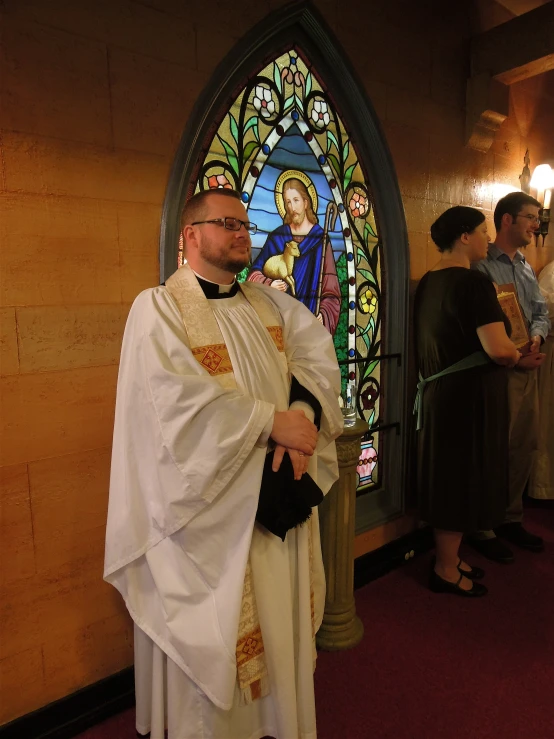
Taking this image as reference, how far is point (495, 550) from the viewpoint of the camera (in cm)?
312

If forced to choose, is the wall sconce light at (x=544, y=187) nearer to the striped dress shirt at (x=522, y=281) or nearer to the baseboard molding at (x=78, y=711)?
the striped dress shirt at (x=522, y=281)

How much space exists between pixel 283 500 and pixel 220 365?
43cm

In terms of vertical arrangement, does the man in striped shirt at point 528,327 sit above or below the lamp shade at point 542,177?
below

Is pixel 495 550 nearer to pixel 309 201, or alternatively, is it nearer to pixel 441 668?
pixel 441 668

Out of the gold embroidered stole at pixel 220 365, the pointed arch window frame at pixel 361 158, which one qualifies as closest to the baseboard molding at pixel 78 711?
the gold embroidered stole at pixel 220 365

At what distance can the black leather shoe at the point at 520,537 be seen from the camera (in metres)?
3.23

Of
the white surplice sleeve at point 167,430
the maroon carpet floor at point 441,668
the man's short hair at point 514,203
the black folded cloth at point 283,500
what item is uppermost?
the man's short hair at point 514,203

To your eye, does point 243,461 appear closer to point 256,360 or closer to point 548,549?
point 256,360

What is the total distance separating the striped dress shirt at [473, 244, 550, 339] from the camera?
10.4 ft

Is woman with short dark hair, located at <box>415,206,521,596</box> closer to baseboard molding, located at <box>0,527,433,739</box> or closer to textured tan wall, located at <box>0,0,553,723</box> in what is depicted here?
textured tan wall, located at <box>0,0,553,723</box>

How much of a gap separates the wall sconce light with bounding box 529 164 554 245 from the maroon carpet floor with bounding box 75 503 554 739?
2.27m

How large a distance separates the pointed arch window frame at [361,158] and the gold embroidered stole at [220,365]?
0.40m

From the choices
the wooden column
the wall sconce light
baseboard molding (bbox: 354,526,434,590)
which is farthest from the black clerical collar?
the wall sconce light

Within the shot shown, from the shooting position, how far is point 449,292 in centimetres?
259
